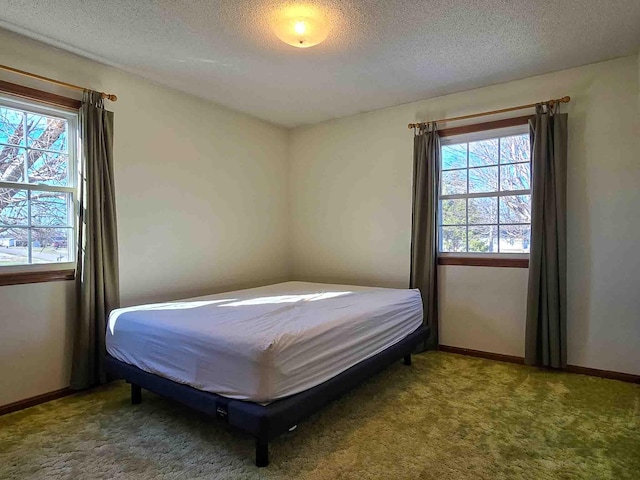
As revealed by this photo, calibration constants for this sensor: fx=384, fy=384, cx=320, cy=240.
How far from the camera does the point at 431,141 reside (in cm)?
379

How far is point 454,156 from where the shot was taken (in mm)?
3873

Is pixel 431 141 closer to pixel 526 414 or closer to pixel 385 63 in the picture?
pixel 385 63

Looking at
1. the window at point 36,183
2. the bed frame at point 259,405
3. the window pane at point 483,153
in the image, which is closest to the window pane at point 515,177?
the window pane at point 483,153

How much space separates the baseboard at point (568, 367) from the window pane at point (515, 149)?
1810 millimetres

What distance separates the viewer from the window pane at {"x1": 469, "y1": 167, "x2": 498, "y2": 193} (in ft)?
12.0

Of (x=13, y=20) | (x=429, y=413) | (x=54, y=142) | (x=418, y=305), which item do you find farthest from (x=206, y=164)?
(x=429, y=413)

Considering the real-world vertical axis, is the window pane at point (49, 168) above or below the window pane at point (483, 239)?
above

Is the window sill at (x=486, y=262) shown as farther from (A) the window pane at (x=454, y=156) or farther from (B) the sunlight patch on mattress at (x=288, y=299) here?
(B) the sunlight patch on mattress at (x=288, y=299)

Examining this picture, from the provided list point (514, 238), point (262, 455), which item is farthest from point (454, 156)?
point (262, 455)

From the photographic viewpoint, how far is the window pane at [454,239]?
3818 mm

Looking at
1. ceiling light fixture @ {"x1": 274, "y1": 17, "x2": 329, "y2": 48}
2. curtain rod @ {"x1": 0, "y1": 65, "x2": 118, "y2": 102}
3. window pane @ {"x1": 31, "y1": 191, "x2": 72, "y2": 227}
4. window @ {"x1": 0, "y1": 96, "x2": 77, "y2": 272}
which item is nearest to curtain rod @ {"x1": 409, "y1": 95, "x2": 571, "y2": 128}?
ceiling light fixture @ {"x1": 274, "y1": 17, "x2": 329, "y2": 48}

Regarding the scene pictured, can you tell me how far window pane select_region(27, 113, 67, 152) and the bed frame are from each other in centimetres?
161

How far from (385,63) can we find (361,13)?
2.56 ft

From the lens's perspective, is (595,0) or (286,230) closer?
(595,0)
